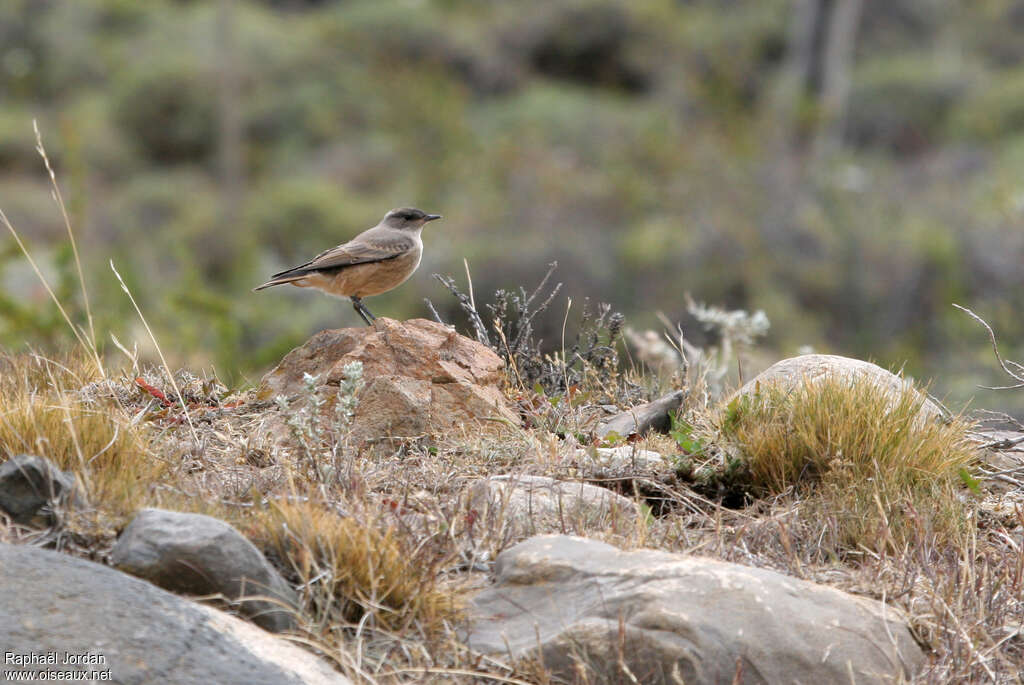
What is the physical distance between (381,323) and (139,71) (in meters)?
24.6

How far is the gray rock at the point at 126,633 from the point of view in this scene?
2996 mm

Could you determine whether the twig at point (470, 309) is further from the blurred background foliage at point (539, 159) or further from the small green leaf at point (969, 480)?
the small green leaf at point (969, 480)

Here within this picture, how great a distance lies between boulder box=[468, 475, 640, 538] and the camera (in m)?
4.05

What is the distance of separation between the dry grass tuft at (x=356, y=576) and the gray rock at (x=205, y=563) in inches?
4.3

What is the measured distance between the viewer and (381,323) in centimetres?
508

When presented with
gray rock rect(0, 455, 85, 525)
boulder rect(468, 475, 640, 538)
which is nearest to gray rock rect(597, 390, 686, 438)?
boulder rect(468, 475, 640, 538)

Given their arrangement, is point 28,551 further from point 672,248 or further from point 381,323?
point 672,248

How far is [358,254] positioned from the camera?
5.68 metres

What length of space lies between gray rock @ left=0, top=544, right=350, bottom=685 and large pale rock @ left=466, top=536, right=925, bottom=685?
0.63 m

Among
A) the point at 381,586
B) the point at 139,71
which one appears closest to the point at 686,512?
the point at 381,586

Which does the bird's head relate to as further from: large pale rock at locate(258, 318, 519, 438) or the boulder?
the boulder

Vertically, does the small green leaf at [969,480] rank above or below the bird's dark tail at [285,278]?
below

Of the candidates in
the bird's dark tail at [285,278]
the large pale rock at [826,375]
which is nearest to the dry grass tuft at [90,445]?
the bird's dark tail at [285,278]

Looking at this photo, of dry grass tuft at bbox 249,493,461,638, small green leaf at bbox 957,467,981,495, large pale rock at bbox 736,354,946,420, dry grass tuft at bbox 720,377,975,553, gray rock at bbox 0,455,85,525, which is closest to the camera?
dry grass tuft at bbox 249,493,461,638
